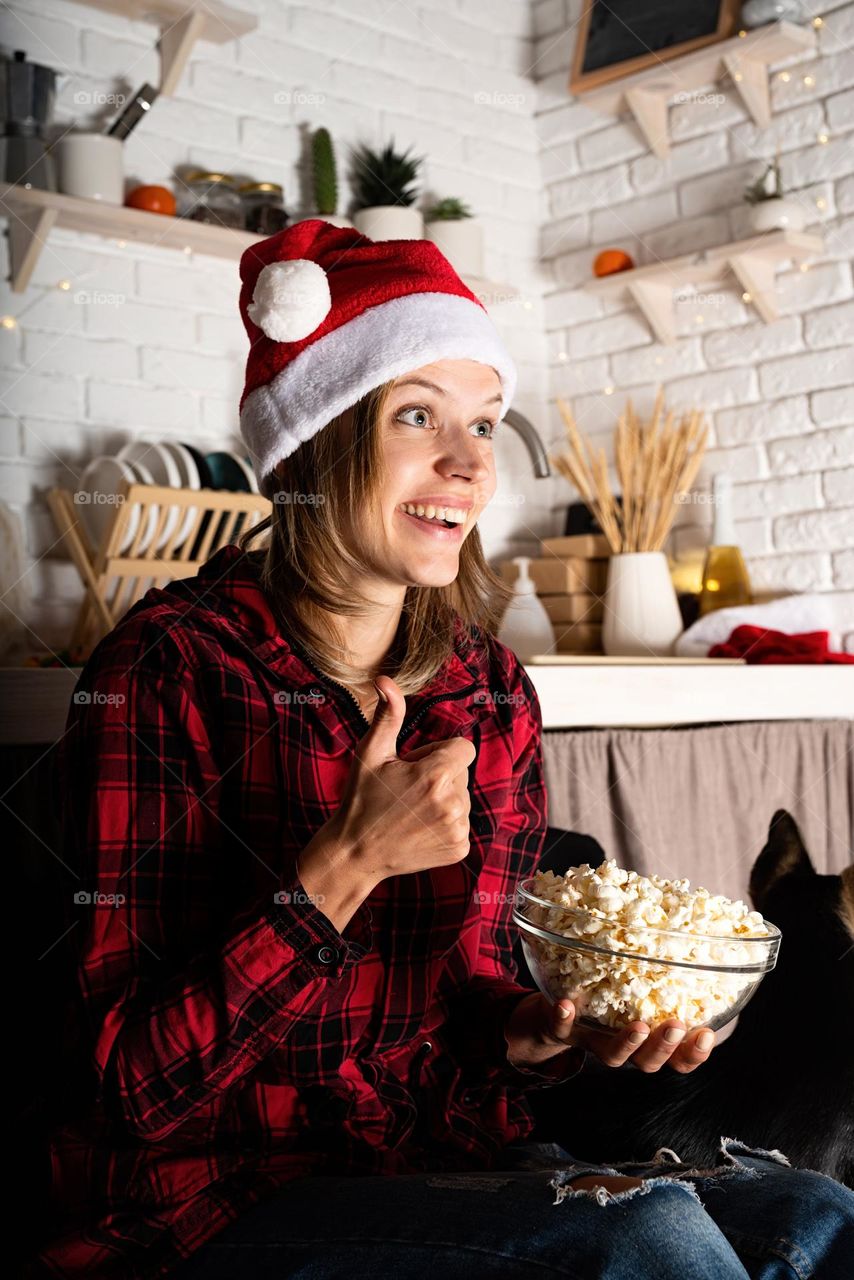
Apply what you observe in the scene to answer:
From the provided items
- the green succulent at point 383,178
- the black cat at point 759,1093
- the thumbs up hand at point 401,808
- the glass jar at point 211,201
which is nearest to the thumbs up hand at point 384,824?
the thumbs up hand at point 401,808

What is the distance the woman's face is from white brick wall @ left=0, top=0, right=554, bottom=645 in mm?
1201

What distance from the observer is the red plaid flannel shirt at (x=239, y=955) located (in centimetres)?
84

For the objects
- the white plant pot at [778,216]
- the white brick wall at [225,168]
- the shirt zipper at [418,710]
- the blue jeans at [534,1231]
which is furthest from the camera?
the white plant pot at [778,216]

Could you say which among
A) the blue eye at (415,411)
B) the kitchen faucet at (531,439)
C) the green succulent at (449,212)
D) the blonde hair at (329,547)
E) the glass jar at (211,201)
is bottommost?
the blonde hair at (329,547)

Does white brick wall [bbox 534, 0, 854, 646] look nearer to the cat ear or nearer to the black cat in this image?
the cat ear

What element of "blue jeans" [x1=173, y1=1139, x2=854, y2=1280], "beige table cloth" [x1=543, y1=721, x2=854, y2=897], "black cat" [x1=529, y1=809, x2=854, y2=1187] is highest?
"beige table cloth" [x1=543, y1=721, x2=854, y2=897]

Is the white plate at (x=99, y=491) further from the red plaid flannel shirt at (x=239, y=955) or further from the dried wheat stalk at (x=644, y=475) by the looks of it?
the red plaid flannel shirt at (x=239, y=955)

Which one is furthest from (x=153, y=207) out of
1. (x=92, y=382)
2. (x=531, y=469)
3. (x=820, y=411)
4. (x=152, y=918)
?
Result: (x=152, y=918)

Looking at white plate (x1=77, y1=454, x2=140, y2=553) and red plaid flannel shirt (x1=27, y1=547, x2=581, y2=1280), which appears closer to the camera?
red plaid flannel shirt (x1=27, y1=547, x2=581, y2=1280)

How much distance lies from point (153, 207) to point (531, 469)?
966mm

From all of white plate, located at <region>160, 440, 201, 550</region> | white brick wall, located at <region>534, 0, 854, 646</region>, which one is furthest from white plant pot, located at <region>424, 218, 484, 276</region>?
white plate, located at <region>160, 440, 201, 550</region>

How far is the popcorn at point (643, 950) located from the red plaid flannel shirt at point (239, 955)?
14 centimetres

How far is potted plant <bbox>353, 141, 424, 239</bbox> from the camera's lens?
2.43 meters

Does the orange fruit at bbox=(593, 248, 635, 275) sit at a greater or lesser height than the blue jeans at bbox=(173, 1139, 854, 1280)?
greater
